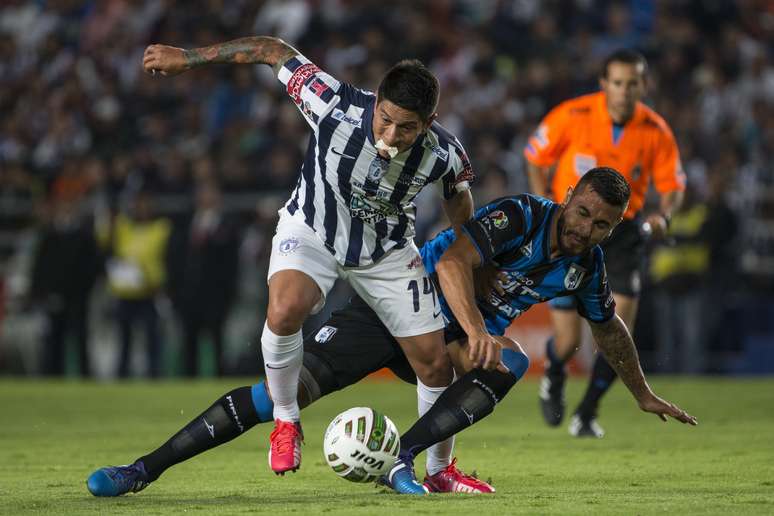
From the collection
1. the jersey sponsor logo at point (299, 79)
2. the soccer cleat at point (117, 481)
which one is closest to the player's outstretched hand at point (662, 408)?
the jersey sponsor logo at point (299, 79)

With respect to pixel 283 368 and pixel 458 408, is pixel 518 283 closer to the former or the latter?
pixel 458 408

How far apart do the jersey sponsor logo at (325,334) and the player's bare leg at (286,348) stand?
0.36 meters

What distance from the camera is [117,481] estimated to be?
5695 millimetres

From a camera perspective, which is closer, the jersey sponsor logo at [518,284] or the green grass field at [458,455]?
the green grass field at [458,455]

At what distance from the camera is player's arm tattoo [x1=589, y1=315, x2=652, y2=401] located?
627 cm

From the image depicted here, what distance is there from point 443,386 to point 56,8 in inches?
628

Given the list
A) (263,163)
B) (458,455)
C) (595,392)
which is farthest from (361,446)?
(263,163)

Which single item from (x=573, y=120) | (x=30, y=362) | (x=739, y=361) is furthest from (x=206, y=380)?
(x=573, y=120)

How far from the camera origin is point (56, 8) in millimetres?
20453

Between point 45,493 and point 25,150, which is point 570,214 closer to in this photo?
point 45,493

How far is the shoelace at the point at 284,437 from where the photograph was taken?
5762mm

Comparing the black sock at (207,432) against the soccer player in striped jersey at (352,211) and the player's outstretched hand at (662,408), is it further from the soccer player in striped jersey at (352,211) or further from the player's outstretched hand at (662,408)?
the player's outstretched hand at (662,408)

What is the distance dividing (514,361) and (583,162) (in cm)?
334

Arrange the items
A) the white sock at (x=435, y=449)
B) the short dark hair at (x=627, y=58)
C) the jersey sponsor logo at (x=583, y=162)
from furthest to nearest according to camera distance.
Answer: the jersey sponsor logo at (x=583, y=162) → the short dark hair at (x=627, y=58) → the white sock at (x=435, y=449)
